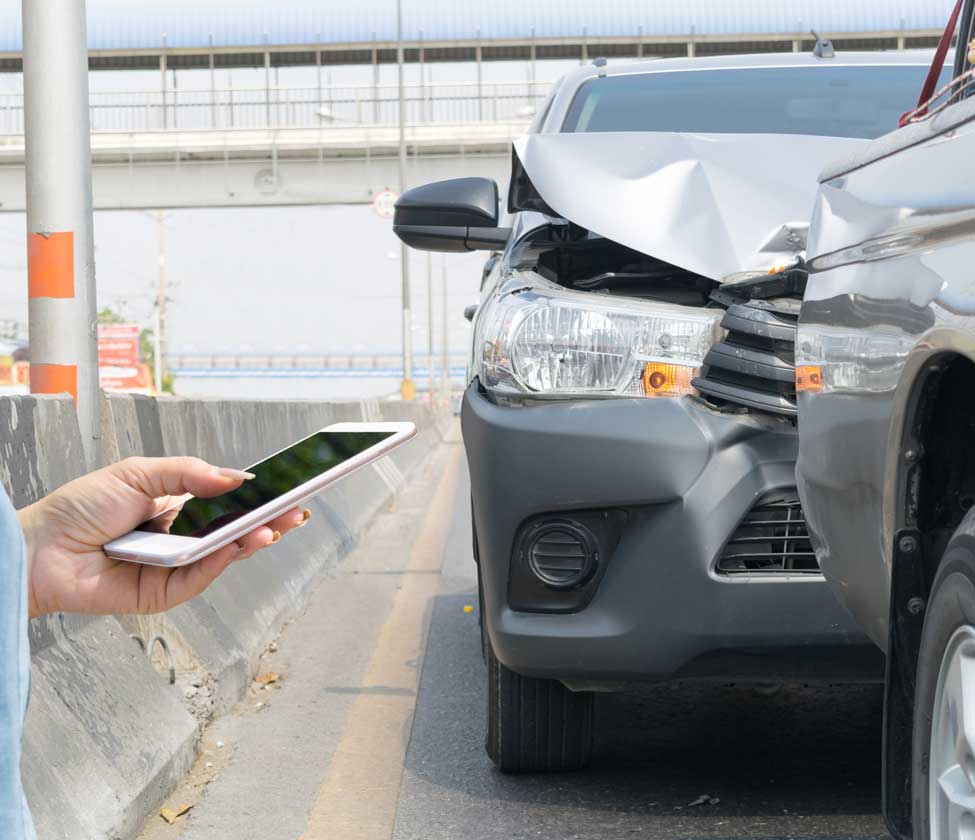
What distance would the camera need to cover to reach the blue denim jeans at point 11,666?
150 centimetres

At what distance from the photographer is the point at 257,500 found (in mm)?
2158

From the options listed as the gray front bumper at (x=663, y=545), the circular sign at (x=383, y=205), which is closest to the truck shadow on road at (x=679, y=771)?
the gray front bumper at (x=663, y=545)

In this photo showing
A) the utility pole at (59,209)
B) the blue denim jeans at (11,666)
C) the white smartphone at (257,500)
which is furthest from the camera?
the utility pole at (59,209)

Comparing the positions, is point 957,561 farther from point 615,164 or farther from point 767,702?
point 767,702

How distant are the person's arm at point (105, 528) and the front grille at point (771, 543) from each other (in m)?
1.51

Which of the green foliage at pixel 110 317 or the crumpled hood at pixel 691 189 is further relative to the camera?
the green foliage at pixel 110 317

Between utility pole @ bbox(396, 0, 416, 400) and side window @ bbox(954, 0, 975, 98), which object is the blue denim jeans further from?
utility pole @ bbox(396, 0, 416, 400)

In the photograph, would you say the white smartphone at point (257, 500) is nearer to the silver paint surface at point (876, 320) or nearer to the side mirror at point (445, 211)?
the silver paint surface at point (876, 320)

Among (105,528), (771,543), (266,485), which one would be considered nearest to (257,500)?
(266,485)

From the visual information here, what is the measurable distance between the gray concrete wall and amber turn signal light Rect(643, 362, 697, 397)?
1514 mm

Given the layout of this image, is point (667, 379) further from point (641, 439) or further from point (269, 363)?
point (269, 363)

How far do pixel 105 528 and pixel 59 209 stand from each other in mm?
2929

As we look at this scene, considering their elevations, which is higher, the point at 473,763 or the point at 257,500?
the point at 257,500

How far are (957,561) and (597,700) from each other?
3.10 meters
